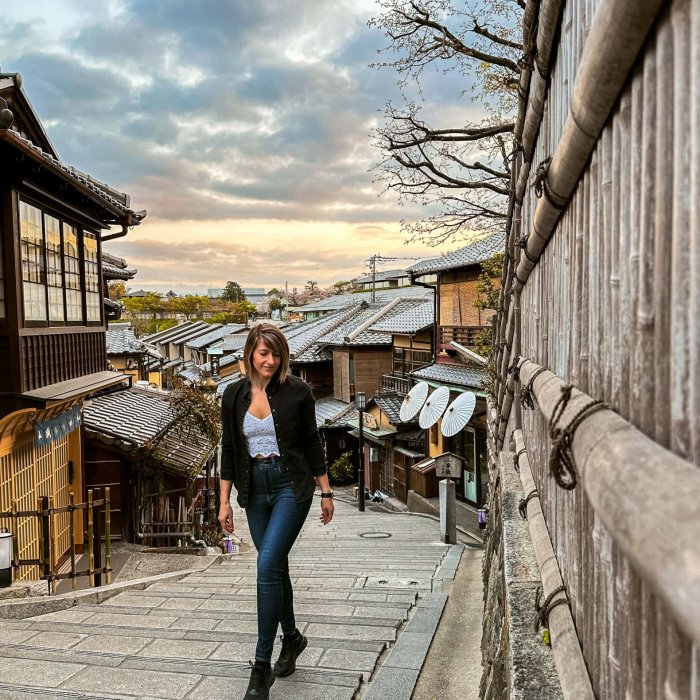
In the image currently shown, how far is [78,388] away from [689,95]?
968 cm

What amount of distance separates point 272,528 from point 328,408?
2931 centimetres

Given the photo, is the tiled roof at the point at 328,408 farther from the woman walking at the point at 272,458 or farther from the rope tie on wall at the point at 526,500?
the rope tie on wall at the point at 526,500

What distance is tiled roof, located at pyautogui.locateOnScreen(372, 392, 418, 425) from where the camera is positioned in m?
25.0

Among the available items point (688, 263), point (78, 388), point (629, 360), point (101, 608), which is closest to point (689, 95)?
point (688, 263)

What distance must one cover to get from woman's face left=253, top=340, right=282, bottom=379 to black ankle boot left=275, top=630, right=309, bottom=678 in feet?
5.58

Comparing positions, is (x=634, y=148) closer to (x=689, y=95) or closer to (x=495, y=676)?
(x=689, y=95)

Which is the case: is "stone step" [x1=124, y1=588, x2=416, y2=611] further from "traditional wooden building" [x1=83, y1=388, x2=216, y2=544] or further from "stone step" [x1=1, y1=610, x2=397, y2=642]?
"traditional wooden building" [x1=83, y1=388, x2=216, y2=544]

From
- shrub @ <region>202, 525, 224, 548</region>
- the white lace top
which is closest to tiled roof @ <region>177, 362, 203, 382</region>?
shrub @ <region>202, 525, 224, 548</region>

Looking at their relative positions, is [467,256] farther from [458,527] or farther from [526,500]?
[526,500]

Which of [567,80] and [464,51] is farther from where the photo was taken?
[464,51]

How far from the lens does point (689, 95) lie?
109cm

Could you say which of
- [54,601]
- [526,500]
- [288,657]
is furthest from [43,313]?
[526,500]

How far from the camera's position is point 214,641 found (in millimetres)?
4777

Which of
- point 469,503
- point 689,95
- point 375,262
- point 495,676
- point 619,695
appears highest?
point 375,262
